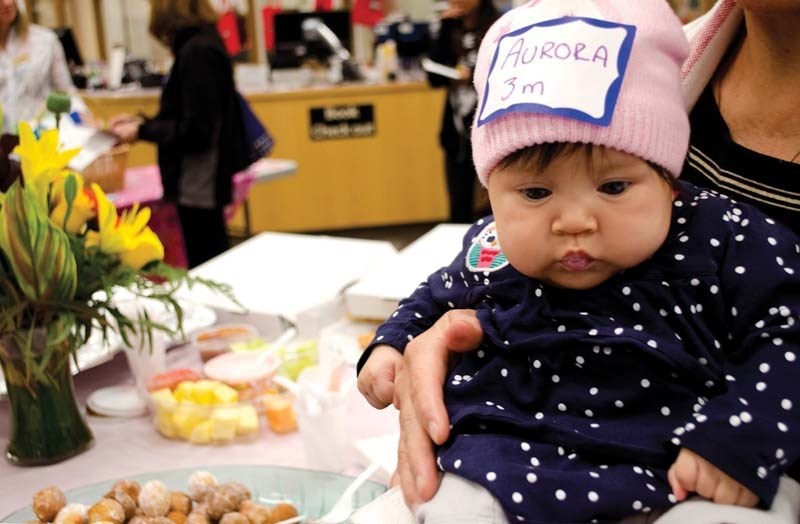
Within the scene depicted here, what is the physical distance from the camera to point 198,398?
1310mm

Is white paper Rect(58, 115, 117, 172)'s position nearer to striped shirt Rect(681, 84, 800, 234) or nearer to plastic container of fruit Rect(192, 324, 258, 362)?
plastic container of fruit Rect(192, 324, 258, 362)

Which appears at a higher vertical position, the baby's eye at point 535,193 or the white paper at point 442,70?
the baby's eye at point 535,193

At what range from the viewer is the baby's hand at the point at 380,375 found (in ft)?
3.15

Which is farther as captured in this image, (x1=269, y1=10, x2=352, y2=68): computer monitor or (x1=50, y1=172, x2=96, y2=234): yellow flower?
(x1=269, y1=10, x2=352, y2=68): computer monitor

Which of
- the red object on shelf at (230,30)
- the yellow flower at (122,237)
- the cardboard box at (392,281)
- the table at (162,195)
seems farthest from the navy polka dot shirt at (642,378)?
the red object on shelf at (230,30)

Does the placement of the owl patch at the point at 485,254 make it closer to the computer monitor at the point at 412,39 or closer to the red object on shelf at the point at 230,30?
the computer monitor at the point at 412,39

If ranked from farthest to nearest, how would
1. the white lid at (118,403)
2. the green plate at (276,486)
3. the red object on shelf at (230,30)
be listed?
1. the red object on shelf at (230,30)
2. the white lid at (118,403)
3. the green plate at (276,486)

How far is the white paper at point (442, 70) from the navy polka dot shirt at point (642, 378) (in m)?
3.48

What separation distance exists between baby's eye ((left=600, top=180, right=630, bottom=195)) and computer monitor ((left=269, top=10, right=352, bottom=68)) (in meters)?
5.61

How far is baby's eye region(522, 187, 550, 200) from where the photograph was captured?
0.81 metres

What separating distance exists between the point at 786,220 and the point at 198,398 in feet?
2.93

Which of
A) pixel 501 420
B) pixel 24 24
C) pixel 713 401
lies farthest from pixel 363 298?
pixel 24 24

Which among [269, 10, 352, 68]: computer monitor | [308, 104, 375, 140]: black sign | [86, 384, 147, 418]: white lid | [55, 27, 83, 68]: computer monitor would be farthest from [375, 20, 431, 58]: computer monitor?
[86, 384, 147, 418]: white lid

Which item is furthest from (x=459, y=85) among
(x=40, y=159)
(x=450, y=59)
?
(x=40, y=159)
